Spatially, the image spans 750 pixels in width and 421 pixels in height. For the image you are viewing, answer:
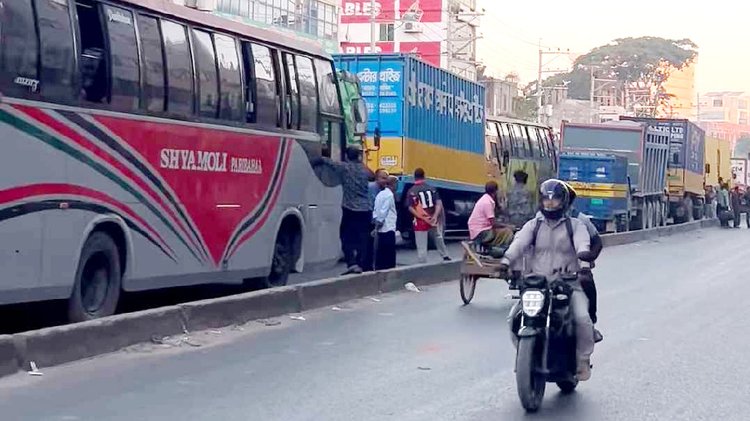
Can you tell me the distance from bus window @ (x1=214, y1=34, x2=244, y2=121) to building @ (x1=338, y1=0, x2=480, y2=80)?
63468mm

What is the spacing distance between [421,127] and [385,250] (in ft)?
25.2

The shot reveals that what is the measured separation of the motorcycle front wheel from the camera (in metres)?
9.07

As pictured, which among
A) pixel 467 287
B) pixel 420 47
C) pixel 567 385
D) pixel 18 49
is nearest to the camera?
pixel 567 385

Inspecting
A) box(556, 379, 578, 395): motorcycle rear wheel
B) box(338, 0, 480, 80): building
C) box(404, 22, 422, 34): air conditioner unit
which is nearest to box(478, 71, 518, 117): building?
box(338, 0, 480, 80): building

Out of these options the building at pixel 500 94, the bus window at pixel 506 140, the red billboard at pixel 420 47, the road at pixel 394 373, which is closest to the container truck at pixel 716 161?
the bus window at pixel 506 140

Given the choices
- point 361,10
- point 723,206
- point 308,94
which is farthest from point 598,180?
A: point 361,10

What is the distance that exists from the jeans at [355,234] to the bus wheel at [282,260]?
5.38 ft

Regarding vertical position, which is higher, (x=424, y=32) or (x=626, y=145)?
(x=424, y=32)

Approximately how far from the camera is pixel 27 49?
36.3 feet

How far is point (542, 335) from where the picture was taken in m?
9.29

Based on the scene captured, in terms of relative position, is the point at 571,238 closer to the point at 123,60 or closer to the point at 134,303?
the point at 123,60

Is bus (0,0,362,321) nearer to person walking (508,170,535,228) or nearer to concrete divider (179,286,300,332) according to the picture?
concrete divider (179,286,300,332)

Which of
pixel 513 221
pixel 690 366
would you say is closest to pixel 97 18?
pixel 690 366

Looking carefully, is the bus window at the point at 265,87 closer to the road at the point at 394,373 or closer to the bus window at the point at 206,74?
the bus window at the point at 206,74
